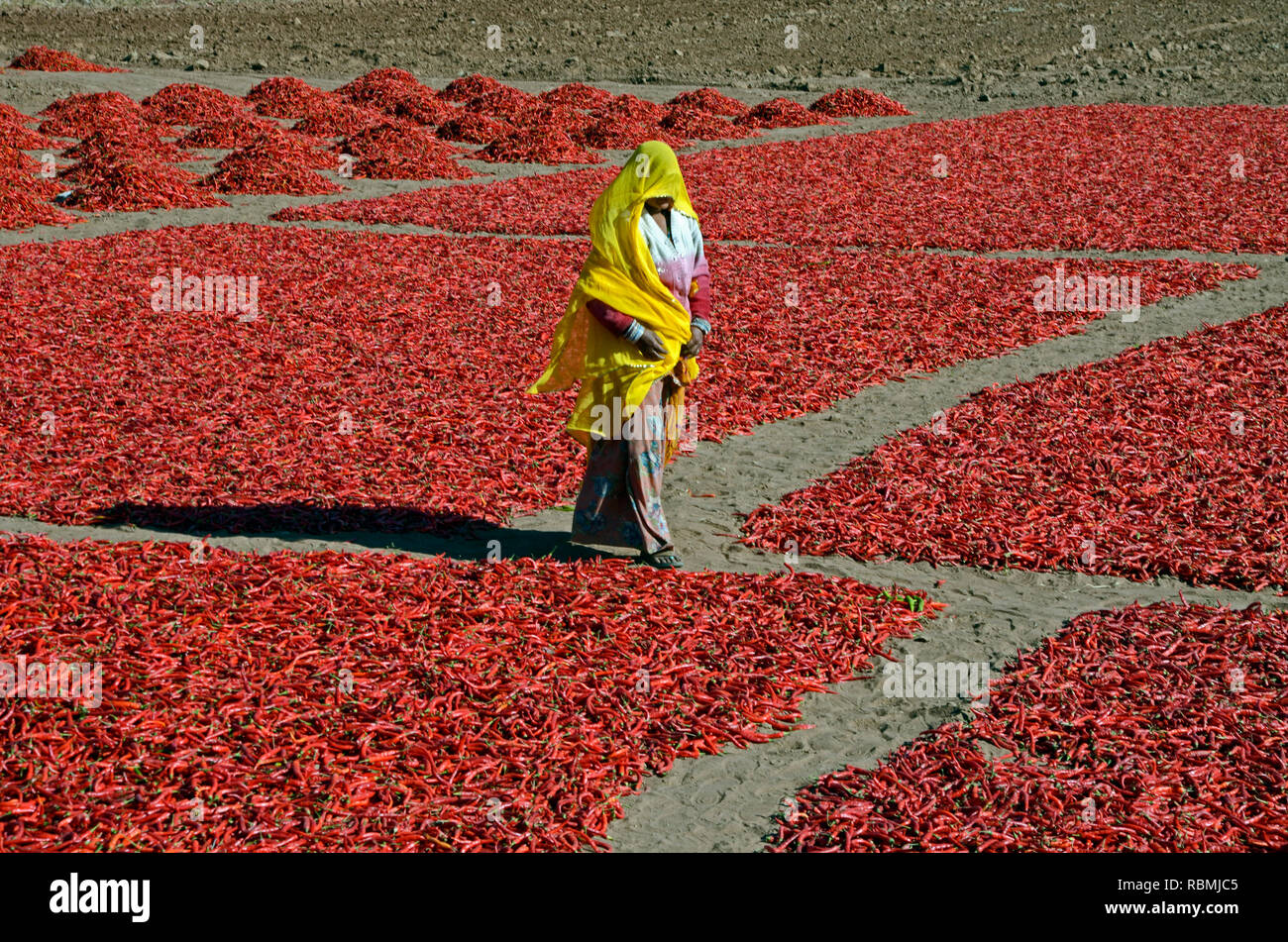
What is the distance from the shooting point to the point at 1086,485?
10086 millimetres


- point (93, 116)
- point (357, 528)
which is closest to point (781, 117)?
point (93, 116)

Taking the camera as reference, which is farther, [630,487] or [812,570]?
[812,570]

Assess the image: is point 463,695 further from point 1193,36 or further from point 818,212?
point 1193,36

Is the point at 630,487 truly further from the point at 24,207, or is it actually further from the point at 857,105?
the point at 857,105

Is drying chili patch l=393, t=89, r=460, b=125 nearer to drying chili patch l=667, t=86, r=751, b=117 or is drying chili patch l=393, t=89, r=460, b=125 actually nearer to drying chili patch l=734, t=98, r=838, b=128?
drying chili patch l=667, t=86, r=751, b=117

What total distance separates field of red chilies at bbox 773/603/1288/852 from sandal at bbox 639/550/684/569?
7.57ft

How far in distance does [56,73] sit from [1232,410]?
112ft

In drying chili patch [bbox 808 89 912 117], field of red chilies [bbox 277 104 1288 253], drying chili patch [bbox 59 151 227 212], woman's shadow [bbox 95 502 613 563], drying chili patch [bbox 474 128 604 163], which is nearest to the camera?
woman's shadow [bbox 95 502 613 563]

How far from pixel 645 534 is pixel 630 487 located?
32 centimetres

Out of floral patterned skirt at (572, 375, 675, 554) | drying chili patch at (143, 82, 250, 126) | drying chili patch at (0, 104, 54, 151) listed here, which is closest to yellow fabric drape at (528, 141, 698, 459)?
floral patterned skirt at (572, 375, 675, 554)

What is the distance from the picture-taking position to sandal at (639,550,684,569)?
858cm

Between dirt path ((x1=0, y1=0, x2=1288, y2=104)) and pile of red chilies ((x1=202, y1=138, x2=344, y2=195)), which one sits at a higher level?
dirt path ((x1=0, y1=0, x2=1288, y2=104))

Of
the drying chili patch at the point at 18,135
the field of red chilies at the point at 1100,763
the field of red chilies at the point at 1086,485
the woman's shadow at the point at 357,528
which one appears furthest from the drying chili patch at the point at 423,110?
the field of red chilies at the point at 1100,763

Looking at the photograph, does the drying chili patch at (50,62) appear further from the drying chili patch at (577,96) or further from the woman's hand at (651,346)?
the woman's hand at (651,346)
